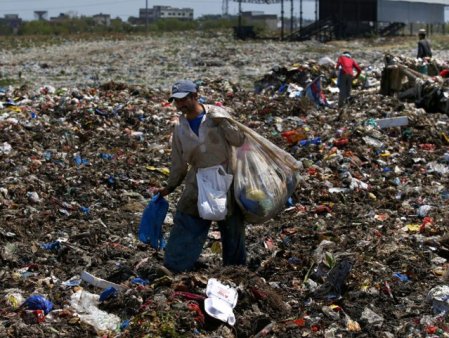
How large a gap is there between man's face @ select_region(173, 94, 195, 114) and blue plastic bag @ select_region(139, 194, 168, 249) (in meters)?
0.70

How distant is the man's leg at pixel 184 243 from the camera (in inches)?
202

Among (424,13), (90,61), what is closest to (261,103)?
(90,61)

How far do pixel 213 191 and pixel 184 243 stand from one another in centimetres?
39

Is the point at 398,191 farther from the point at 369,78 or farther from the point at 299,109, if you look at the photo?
the point at 369,78

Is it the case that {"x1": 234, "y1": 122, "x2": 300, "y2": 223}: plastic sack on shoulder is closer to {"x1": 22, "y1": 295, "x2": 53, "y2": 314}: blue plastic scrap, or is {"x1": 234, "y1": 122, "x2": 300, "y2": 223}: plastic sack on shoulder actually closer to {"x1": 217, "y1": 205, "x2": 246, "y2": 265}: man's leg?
{"x1": 217, "y1": 205, "x2": 246, "y2": 265}: man's leg

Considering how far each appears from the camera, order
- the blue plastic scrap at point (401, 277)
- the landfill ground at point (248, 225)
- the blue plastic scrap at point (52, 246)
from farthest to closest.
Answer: the blue plastic scrap at point (52, 246) < the blue plastic scrap at point (401, 277) < the landfill ground at point (248, 225)

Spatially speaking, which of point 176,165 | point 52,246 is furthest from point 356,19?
point 176,165

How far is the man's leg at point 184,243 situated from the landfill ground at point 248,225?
0.47 feet

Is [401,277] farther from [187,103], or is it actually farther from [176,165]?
[187,103]

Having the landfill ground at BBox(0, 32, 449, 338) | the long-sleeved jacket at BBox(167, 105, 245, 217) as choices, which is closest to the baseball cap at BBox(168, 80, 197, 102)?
the long-sleeved jacket at BBox(167, 105, 245, 217)

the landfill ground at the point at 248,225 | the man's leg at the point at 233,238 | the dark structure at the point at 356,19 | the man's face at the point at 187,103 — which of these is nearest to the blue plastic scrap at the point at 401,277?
the landfill ground at the point at 248,225

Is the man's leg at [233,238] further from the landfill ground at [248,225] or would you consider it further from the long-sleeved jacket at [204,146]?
the landfill ground at [248,225]

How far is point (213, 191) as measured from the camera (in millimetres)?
5012

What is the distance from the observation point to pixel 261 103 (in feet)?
43.9
